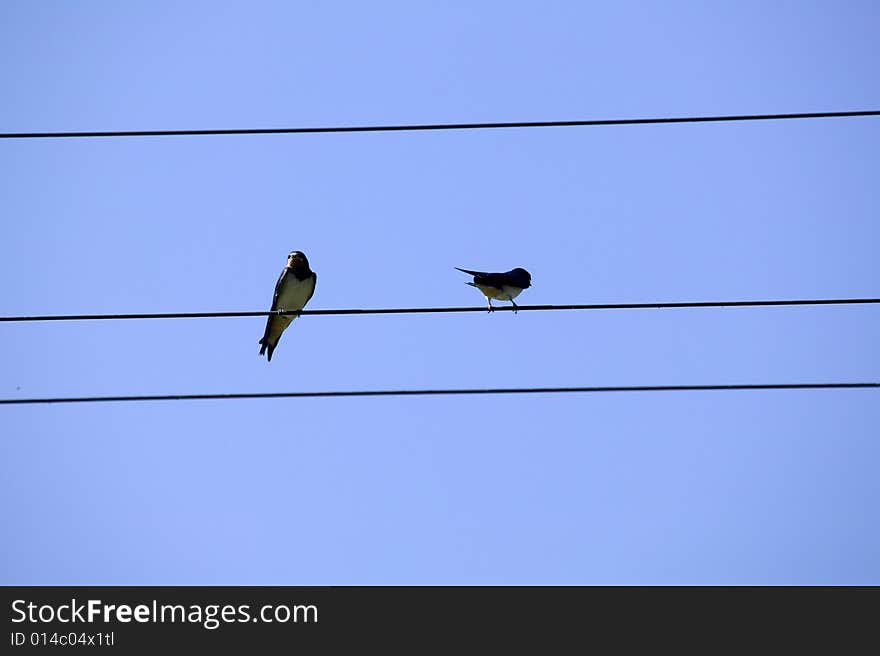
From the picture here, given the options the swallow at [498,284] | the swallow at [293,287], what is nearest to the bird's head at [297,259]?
the swallow at [293,287]

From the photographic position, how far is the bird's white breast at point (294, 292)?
14922 mm

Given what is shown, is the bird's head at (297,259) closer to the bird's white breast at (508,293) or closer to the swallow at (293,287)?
the swallow at (293,287)

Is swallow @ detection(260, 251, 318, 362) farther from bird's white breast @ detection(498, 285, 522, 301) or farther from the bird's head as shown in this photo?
bird's white breast @ detection(498, 285, 522, 301)

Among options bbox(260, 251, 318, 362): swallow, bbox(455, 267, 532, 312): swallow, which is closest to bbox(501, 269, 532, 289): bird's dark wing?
bbox(455, 267, 532, 312): swallow

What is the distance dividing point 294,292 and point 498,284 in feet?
8.62

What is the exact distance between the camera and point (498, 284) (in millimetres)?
13711

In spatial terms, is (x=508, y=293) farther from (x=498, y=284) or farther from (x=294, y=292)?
(x=294, y=292)

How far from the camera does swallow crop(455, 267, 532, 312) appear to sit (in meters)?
13.6

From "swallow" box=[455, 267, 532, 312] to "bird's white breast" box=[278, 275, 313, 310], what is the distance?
7.34 feet

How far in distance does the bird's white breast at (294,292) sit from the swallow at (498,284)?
Result: 88.0 inches

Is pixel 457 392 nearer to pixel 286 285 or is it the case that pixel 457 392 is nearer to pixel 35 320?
pixel 35 320

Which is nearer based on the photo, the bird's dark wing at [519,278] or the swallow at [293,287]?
the bird's dark wing at [519,278]

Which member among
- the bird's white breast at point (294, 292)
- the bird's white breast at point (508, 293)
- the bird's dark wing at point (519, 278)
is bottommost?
the bird's white breast at point (508, 293)
